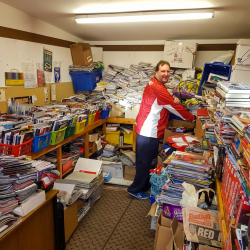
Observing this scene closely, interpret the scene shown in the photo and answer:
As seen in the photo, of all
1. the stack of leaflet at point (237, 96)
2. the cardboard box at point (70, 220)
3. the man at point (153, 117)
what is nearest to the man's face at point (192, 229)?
the stack of leaflet at point (237, 96)

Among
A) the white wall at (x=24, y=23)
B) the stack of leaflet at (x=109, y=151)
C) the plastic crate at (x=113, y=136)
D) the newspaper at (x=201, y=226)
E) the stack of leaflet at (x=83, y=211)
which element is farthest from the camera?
the plastic crate at (x=113, y=136)

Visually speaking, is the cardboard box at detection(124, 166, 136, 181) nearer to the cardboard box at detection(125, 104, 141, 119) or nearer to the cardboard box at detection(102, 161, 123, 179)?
the cardboard box at detection(102, 161, 123, 179)

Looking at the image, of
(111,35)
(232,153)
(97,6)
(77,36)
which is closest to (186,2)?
(97,6)

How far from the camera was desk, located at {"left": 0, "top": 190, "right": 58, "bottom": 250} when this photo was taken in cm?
137

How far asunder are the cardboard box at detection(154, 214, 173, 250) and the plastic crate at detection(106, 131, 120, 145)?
2.27 metres

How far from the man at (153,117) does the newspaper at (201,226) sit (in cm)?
157

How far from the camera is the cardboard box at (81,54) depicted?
3.52 m

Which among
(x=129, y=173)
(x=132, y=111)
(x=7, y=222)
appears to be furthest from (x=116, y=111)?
(x=7, y=222)

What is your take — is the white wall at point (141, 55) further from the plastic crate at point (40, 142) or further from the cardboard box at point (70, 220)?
the cardboard box at point (70, 220)

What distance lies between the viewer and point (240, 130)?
35.4 inches

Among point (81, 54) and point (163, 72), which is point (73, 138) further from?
point (81, 54)

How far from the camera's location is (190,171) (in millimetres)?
1626

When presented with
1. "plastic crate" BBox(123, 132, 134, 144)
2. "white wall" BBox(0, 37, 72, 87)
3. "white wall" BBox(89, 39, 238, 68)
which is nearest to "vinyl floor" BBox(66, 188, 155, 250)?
"plastic crate" BBox(123, 132, 134, 144)

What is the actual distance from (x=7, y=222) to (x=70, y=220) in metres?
0.95
